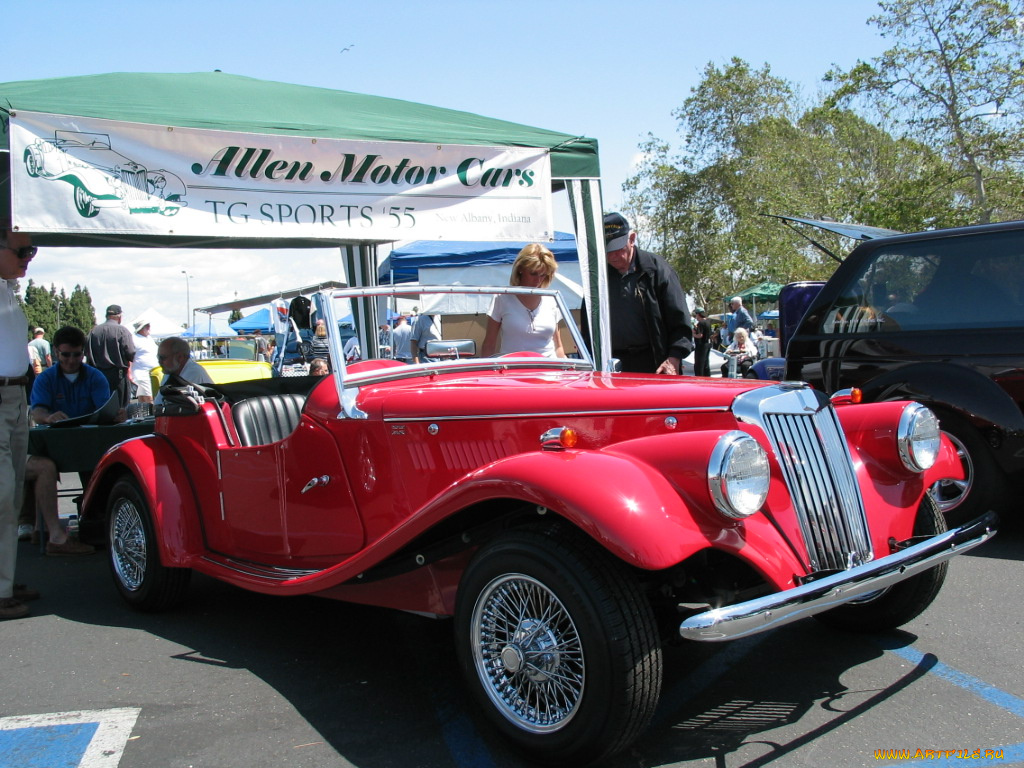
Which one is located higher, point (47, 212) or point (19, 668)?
point (47, 212)

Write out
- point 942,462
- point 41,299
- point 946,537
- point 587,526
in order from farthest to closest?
point 41,299 → point 942,462 → point 946,537 → point 587,526

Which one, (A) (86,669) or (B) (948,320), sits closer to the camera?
(A) (86,669)

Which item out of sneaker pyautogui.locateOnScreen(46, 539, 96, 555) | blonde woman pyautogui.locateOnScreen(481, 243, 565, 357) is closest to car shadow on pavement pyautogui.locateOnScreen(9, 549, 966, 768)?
sneaker pyautogui.locateOnScreen(46, 539, 96, 555)

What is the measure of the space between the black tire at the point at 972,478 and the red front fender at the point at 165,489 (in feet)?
12.6

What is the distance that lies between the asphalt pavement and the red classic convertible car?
10.8 inches

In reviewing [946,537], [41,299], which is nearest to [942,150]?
[946,537]

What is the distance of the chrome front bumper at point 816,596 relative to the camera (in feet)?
6.98

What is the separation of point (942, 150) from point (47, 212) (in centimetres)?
1832

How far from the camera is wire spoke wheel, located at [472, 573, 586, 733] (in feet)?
7.88

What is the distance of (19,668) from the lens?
3.49m

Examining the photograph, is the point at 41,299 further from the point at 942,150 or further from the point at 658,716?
the point at 658,716

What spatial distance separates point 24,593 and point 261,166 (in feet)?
8.54

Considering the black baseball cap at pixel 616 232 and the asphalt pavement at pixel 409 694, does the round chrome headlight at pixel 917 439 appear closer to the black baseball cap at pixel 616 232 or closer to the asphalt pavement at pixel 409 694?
the asphalt pavement at pixel 409 694

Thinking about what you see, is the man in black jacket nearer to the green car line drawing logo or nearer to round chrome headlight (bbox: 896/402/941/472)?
round chrome headlight (bbox: 896/402/941/472)
